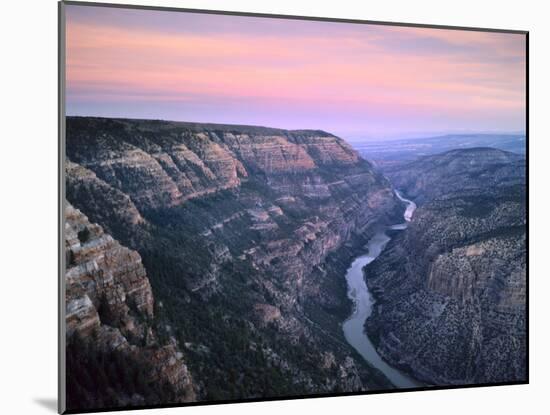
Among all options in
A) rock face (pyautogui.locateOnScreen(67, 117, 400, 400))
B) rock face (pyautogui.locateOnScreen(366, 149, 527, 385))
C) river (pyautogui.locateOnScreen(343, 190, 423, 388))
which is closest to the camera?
rock face (pyautogui.locateOnScreen(67, 117, 400, 400))

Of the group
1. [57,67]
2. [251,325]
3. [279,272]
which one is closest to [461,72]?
[279,272]

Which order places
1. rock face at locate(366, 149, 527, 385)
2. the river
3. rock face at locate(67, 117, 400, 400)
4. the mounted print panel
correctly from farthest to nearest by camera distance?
rock face at locate(366, 149, 527, 385)
the river
rock face at locate(67, 117, 400, 400)
the mounted print panel

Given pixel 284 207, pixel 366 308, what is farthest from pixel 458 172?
pixel 284 207

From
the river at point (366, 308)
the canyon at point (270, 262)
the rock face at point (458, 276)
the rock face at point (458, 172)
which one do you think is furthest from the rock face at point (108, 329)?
the rock face at point (458, 172)

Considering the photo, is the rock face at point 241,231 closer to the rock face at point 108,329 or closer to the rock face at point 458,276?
the rock face at point 108,329

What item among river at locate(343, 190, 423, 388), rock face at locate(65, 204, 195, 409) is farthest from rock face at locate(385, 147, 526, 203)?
rock face at locate(65, 204, 195, 409)

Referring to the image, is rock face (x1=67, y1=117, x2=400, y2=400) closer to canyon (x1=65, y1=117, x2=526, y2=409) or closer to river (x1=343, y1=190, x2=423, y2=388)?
canyon (x1=65, y1=117, x2=526, y2=409)

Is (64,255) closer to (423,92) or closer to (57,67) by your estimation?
(57,67)
